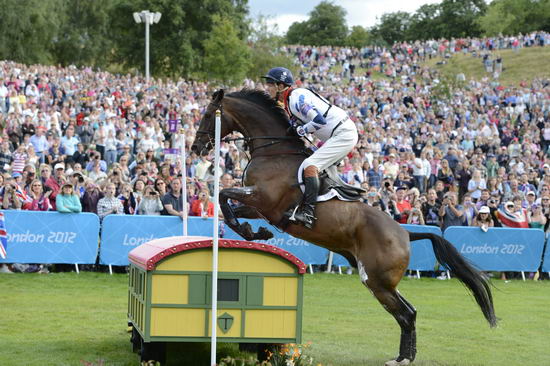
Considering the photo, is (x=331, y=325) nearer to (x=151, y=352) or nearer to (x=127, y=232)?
(x=151, y=352)

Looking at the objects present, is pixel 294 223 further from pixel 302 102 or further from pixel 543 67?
pixel 543 67

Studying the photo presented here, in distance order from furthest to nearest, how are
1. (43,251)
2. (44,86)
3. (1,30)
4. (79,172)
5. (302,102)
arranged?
(1,30), (44,86), (79,172), (43,251), (302,102)

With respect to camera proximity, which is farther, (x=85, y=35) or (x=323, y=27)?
(x=323, y=27)

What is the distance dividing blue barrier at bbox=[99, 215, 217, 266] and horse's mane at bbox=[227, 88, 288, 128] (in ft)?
22.1

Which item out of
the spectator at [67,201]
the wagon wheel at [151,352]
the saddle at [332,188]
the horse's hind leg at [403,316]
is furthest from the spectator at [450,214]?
the wagon wheel at [151,352]

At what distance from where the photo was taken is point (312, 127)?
8469mm

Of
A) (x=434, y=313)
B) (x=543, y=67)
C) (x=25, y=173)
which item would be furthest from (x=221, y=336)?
(x=543, y=67)

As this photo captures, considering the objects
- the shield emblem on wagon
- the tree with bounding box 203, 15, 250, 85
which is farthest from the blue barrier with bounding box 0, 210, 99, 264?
the tree with bounding box 203, 15, 250, 85

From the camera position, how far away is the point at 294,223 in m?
8.51

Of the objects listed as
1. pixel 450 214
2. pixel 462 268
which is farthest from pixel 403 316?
pixel 450 214

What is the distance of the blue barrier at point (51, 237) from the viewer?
15.0 m

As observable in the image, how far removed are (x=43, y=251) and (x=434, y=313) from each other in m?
7.58

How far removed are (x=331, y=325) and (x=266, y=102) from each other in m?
3.99

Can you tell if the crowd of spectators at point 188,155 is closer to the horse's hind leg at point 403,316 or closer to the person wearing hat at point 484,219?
the person wearing hat at point 484,219
